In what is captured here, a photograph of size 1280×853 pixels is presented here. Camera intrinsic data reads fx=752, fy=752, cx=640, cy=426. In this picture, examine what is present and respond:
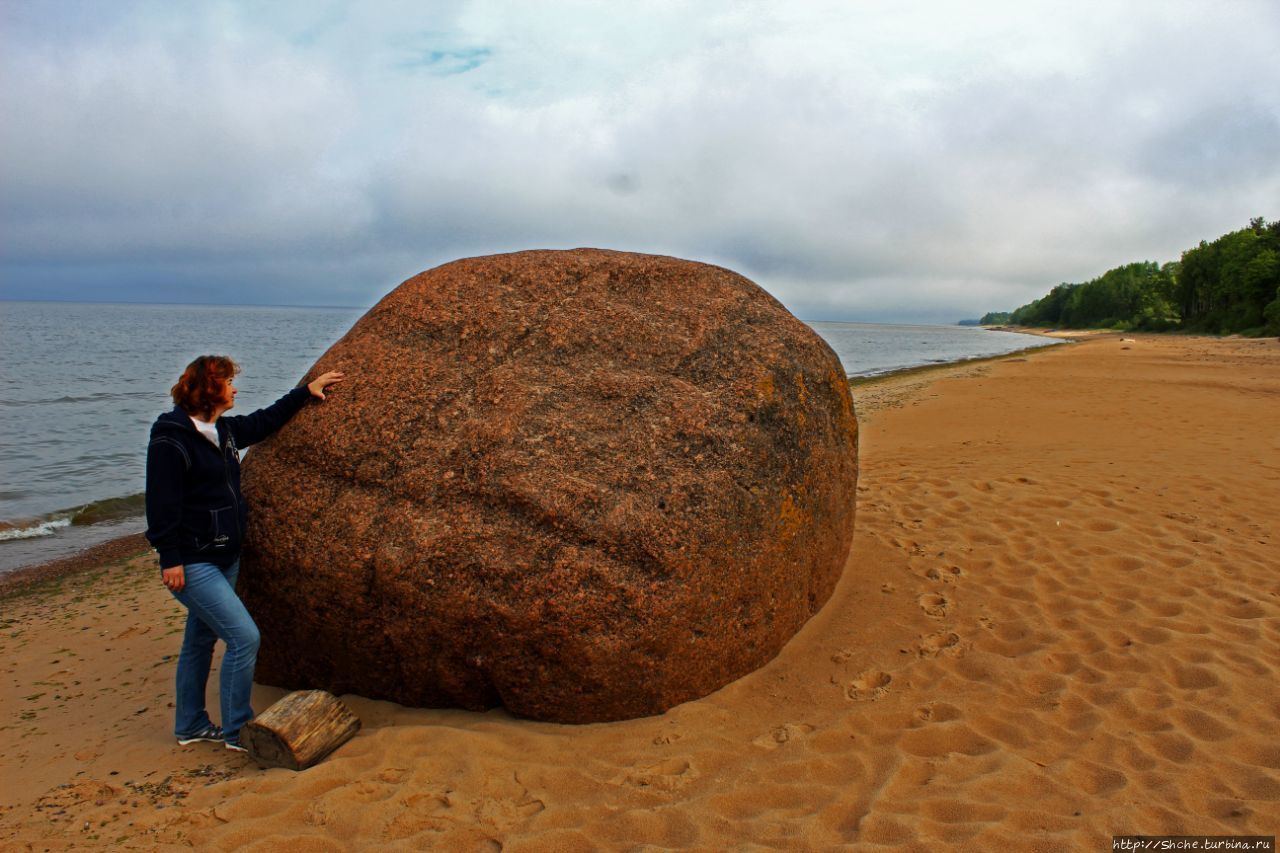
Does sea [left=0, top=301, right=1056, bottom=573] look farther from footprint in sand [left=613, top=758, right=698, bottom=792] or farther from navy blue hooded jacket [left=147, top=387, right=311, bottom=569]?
footprint in sand [left=613, top=758, right=698, bottom=792]

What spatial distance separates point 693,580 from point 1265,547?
546 centimetres

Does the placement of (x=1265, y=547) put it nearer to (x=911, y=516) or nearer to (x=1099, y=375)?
(x=911, y=516)

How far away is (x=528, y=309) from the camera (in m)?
5.17

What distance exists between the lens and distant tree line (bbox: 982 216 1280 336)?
49.8 metres

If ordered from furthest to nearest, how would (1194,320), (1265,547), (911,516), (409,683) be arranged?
1. (1194,320)
2. (911,516)
3. (1265,547)
4. (409,683)

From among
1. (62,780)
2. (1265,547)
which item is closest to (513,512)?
(62,780)

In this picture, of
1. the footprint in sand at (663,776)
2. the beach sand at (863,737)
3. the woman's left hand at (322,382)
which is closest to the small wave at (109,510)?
the beach sand at (863,737)

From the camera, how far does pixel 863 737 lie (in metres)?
4.02

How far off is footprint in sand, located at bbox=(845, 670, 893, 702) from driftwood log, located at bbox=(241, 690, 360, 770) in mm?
2916

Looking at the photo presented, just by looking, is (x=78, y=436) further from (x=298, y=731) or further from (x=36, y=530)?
(x=298, y=731)

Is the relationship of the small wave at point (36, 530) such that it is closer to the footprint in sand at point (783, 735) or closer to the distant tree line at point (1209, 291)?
the footprint in sand at point (783, 735)

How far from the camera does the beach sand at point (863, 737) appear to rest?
335 centimetres

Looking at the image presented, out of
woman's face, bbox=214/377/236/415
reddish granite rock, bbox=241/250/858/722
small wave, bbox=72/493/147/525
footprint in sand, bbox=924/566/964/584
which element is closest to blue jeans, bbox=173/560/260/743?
reddish granite rock, bbox=241/250/858/722

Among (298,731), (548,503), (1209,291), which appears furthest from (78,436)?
(1209,291)
